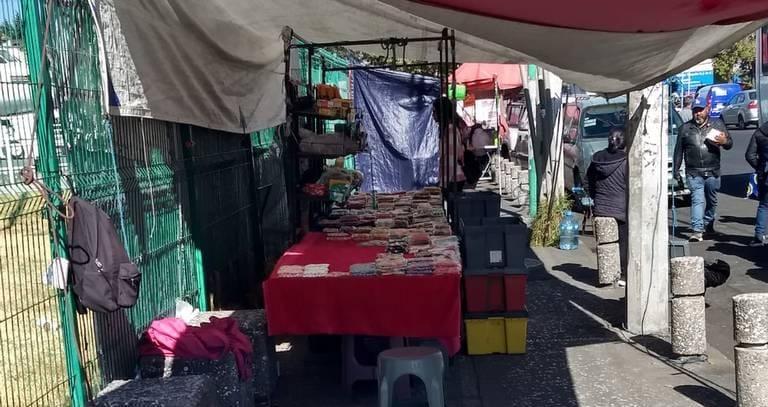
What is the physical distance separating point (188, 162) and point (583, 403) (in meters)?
3.74

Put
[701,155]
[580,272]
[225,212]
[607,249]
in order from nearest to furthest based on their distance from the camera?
1. [225,212]
2. [607,249]
3. [580,272]
4. [701,155]

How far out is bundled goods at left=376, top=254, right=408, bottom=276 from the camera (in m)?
5.68

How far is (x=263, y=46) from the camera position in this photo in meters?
8.30

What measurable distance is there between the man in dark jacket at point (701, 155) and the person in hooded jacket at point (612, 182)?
2.47 m

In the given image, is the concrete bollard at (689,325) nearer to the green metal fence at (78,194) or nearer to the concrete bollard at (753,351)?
the concrete bollard at (753,351)

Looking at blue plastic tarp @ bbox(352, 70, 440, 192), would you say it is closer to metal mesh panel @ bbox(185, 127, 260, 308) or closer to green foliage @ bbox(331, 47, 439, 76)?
green foliage @ bbox(331, 47, 439, 76)

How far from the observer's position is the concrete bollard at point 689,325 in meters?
6.45

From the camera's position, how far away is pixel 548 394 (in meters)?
6.15

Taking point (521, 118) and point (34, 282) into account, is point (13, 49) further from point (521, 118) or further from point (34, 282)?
point (521, 118)

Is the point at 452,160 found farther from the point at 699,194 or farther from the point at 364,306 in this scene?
the point at 364,306

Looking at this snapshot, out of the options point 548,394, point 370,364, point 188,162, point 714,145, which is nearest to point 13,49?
point 188,162

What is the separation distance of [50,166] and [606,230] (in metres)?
6.85

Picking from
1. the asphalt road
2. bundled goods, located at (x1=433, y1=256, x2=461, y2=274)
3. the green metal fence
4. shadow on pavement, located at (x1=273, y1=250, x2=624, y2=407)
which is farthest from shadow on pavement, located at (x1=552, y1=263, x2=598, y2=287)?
the green metal fence

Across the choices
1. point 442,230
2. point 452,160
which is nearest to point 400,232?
point 442,230
